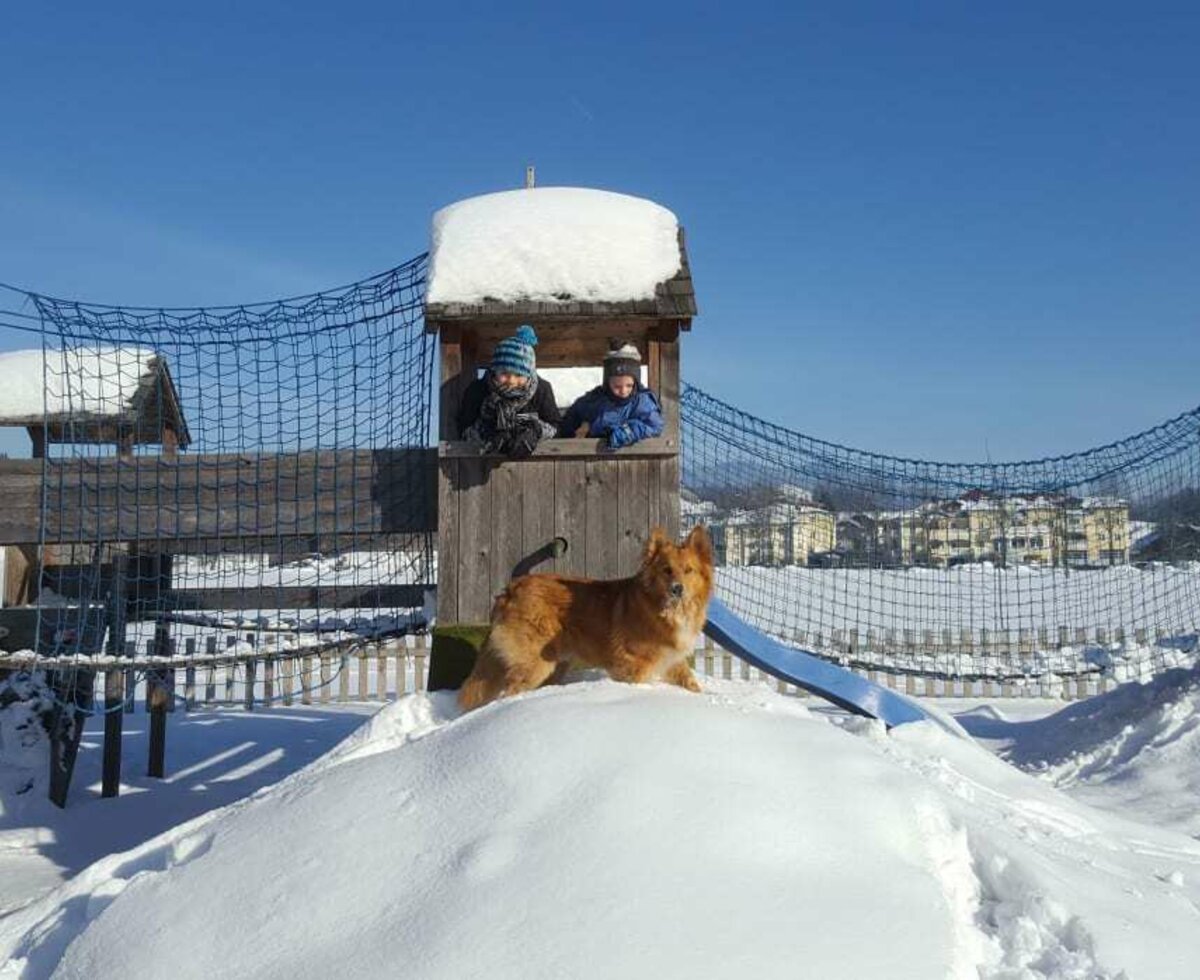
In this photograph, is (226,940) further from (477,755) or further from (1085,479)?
(1085,479)

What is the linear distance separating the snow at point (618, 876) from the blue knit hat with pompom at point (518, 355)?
2.02m

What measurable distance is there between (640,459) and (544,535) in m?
0.66

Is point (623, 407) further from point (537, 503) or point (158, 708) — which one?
point (158, 708)

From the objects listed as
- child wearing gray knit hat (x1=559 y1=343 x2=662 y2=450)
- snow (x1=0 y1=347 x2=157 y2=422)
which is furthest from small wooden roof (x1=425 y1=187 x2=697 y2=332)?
snow (x1=0 y1=347 x2=157 y2=422)

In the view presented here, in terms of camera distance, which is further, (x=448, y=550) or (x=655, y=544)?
(x=448, y=550)

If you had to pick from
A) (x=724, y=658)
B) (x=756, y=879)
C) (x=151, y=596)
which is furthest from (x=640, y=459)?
(x=724, y=658)

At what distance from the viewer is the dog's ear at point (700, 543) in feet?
14.7

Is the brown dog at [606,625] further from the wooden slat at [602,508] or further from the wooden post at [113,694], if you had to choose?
the wooden post at [113,694]

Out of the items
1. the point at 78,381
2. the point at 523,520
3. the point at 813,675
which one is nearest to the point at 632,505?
the point at 523,520

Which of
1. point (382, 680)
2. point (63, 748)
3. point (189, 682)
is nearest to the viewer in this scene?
point (63, 748)

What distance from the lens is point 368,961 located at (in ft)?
8.07

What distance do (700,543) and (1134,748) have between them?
5116mm

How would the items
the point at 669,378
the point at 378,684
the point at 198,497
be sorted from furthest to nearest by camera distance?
1. the point at 378,684
2. the point at 198,497
3. the point at 669,378

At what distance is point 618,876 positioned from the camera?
104 inches
